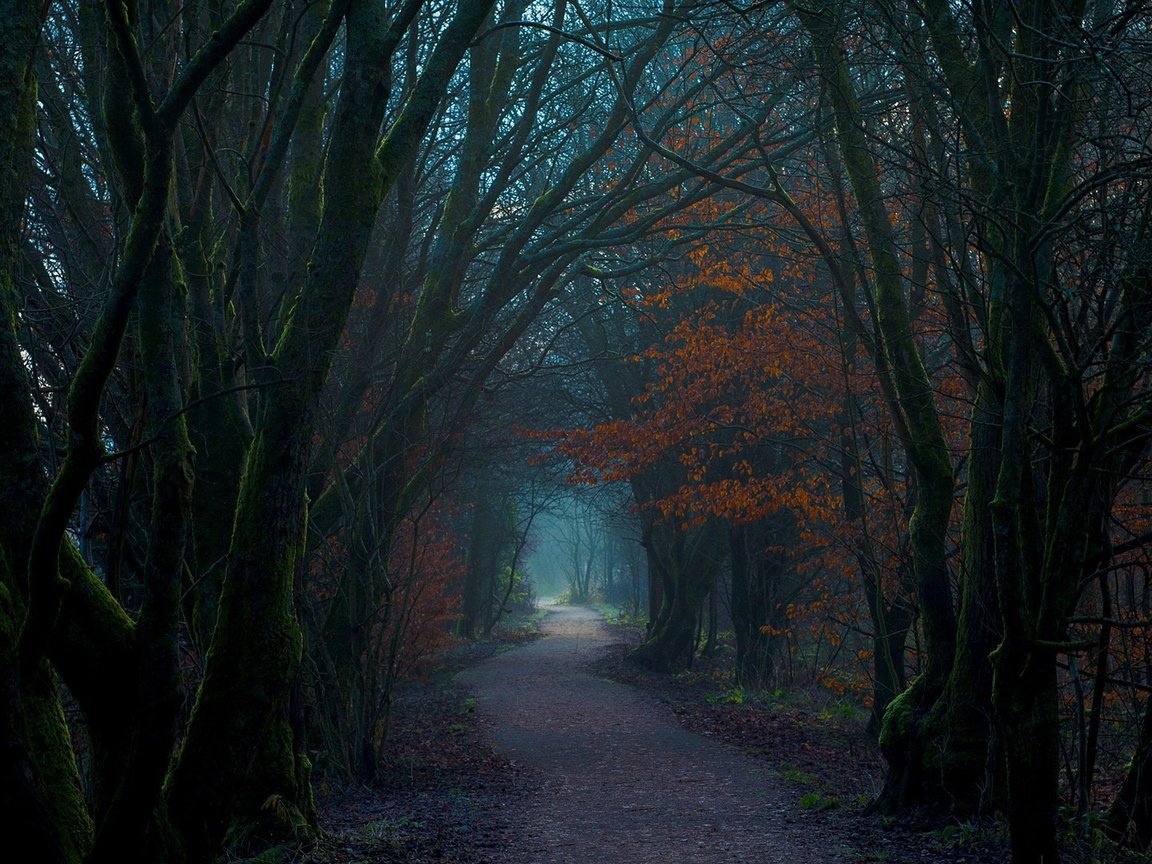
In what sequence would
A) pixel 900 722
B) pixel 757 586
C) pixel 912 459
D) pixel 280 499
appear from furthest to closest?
pixel 757 586 → pixel 912 459 → pixel 900 722 → pixel 280 499

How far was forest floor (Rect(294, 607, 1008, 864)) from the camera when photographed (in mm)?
6641

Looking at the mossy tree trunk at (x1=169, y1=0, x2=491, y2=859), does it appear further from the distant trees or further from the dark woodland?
the distant trees

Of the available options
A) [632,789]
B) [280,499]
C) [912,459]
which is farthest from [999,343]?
[632,789]

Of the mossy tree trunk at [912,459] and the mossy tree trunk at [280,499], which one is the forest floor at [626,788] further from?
the mossy tree trunk at [280,499]

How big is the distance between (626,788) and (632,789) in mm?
92

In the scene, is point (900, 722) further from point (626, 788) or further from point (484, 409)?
point (484, 409)

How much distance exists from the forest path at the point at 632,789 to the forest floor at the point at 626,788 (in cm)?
2

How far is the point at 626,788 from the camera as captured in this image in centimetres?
949

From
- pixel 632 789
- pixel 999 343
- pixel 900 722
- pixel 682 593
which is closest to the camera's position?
pixel 999 343

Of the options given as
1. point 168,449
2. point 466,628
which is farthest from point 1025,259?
point 466,628

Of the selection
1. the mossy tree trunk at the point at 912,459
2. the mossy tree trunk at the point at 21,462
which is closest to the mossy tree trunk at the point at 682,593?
the mossy tree trunk at the point at 912,459

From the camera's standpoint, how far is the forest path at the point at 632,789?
6.93 m

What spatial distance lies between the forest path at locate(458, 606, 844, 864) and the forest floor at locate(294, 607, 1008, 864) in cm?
2

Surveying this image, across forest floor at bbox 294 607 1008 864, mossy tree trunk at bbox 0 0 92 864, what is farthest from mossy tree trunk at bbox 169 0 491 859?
forest floor at bbox 294 607 1008 864
